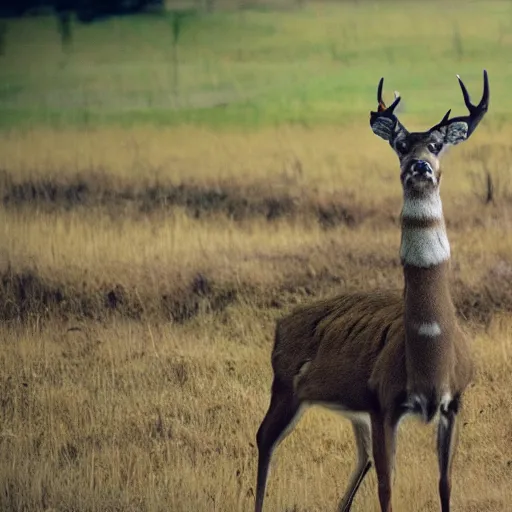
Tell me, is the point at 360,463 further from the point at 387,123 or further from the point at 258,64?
the point at 258,64

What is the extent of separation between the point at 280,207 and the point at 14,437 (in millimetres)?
9514

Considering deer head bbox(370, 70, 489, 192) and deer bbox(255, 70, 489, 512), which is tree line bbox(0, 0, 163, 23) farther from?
deer head bbox(370, 70, 489, 192)

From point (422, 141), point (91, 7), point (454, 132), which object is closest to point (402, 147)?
point (422, 141)

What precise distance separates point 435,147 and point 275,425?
1.85m

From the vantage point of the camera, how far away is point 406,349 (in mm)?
8133

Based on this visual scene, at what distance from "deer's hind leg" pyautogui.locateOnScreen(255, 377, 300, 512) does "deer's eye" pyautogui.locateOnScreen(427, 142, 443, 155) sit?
1634mm

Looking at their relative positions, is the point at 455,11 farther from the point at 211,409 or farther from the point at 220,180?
the point at 211,409

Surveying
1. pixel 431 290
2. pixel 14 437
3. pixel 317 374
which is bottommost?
pixel 14 437

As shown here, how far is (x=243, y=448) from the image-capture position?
10.7 meters

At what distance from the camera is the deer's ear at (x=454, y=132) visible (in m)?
8.20

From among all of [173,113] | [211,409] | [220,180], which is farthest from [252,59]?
[211,409]

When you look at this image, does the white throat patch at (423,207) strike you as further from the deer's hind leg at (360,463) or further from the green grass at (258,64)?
the green grass at (258,64)

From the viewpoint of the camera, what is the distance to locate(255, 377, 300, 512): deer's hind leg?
895 cm

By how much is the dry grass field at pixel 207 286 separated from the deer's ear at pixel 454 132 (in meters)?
2.34
